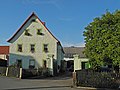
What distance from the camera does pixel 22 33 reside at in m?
50.3

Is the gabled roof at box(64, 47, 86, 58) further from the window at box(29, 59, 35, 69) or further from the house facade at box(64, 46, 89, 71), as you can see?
the window at box(29, 59, 35, 69)

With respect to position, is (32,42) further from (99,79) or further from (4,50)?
(99,79)

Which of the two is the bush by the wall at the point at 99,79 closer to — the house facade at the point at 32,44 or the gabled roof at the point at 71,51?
the house facade at the point at 32,44

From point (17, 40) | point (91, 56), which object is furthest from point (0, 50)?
point (91, 56)

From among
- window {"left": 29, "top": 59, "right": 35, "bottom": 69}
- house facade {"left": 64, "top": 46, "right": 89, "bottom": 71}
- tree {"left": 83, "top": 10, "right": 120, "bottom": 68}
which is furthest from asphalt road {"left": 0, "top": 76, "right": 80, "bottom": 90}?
window {"left": 29, "top": 59, "right": 35, "bottom": 69}

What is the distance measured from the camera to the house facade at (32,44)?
4966cm

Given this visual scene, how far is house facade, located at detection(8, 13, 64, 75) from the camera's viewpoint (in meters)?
49.7

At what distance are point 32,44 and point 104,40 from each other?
26.5m

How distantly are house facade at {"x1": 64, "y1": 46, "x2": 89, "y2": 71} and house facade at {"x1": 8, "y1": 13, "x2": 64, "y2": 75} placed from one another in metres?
4.17

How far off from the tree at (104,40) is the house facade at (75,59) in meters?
5.20

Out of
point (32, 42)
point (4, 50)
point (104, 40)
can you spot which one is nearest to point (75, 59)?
point (32, 42)

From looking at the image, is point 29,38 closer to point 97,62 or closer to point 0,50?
point 0,50

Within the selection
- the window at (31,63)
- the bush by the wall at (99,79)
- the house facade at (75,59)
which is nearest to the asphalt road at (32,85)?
the bush by the wall at (99,79)

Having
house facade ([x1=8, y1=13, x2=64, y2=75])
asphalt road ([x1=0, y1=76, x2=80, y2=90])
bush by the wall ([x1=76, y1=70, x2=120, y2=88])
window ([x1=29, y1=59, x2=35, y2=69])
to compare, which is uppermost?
house facade ([x1=8, y1=13, x2=64, y2=75])
